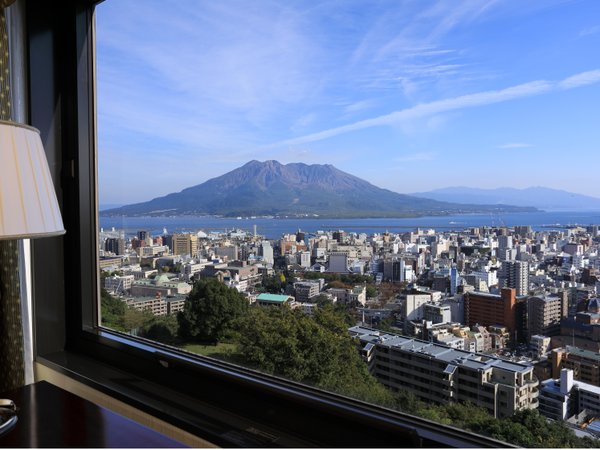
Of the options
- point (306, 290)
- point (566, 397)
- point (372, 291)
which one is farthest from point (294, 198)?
point (566, 397)

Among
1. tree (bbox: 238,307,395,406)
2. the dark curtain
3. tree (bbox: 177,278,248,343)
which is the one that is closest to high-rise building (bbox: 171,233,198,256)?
tree (bbox: 177,278,248,343)

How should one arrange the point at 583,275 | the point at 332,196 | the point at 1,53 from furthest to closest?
the point at 1,53, the point at 332,196, the point at 583,275

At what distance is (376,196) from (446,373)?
1.64 feet

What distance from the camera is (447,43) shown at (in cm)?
116

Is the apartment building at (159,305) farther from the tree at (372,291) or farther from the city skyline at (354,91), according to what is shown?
the tree at (372,291)

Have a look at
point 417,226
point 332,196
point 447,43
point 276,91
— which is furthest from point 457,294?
point 276,91

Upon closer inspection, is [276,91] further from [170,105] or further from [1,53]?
[1,53]

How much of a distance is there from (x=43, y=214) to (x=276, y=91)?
0.83 meters

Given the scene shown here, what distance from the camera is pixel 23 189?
0.97 m

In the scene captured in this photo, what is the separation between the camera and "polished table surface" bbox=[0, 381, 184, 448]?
108 centimetres

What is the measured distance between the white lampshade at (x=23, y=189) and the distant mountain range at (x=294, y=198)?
66 centimetres

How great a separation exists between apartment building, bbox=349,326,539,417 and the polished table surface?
54 cm

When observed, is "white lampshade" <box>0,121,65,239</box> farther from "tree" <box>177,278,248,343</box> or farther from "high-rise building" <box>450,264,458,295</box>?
"high-rise building" <box>450,264,458,295</box>

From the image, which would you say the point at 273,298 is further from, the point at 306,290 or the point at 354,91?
the point at 354,91
